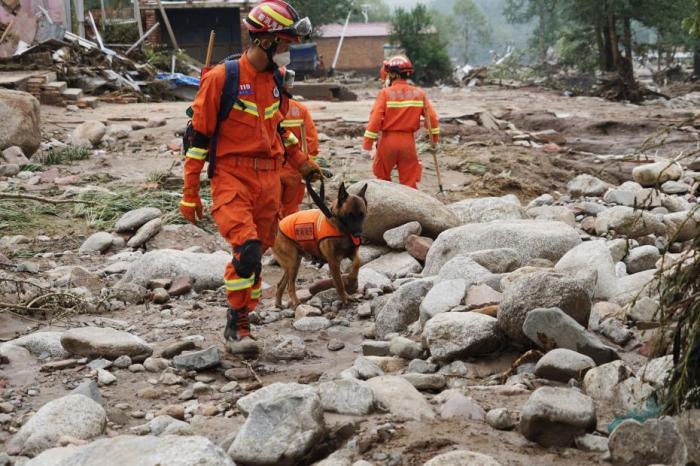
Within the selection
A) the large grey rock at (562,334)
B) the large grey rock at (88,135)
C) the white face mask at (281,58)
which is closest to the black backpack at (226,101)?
the white face mask at (281,58)

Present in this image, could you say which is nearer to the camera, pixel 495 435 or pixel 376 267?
pixel 495 435

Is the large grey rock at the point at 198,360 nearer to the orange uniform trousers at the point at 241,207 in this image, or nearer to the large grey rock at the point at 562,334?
the orange uniform trousers at the point at 241,207

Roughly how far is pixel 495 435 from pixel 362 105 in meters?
16.5

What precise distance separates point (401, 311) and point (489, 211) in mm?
3580

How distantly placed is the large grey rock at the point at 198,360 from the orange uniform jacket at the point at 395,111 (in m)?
5.43

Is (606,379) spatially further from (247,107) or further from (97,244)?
(97,244)

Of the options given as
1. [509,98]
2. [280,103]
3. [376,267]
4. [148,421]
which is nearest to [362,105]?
[509,98]

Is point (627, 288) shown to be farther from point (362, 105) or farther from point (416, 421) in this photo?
point (362, 105)

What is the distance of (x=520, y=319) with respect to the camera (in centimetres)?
488

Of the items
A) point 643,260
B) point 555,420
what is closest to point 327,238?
point 643,260

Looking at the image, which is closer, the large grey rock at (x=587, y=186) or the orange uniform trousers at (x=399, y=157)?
the orange uniform trousers at (x=399, y=157)

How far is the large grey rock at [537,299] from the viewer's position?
4.90 metres

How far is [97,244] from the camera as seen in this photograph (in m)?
9.12

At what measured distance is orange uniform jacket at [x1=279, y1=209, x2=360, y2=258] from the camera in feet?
22.3
